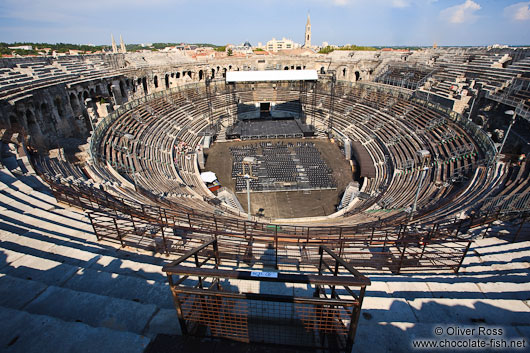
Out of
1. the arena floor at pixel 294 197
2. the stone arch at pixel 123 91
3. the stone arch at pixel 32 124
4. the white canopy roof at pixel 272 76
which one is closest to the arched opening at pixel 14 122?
the stone arch at pixel 32 124

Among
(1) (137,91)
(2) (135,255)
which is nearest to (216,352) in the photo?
(2) (135,255)

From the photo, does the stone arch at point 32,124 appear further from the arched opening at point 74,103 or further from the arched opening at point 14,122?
the arched opening at point 74,103

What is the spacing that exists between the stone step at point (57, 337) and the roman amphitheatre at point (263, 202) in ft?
0.09

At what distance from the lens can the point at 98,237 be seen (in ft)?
32.1

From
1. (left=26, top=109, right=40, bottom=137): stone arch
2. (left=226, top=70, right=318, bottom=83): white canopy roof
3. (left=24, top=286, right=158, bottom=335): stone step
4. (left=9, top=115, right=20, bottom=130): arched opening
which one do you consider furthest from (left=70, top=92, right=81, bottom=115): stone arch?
(left=24, top=286, right=158, bottom=335): stone step

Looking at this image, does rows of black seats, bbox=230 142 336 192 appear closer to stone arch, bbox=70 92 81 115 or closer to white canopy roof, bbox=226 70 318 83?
white canopy roof, bbox=226 70 318 83

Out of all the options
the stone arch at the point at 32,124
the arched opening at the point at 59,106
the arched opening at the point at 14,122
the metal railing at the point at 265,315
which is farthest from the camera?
the arched opening at the point at 59,106

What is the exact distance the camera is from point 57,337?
4512 millimetres

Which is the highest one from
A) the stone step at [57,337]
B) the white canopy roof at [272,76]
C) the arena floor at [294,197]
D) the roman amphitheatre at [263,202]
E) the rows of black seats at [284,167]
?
the white canopy roof at [272,76]

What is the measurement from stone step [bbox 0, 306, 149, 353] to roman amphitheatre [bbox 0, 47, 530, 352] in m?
0.03

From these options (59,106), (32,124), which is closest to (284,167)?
(32,124)

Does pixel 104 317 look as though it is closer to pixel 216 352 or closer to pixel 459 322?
pixel 216 352

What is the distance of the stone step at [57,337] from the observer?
14.3ft

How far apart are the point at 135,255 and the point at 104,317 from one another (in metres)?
3.99
